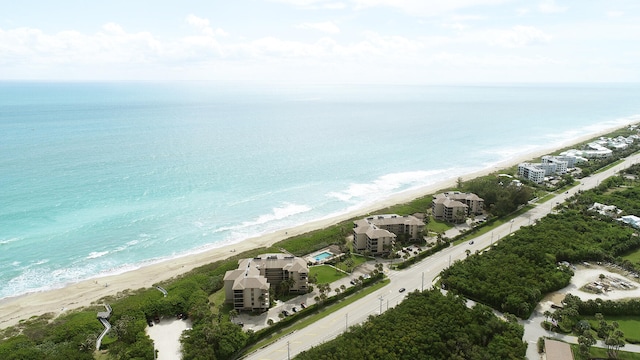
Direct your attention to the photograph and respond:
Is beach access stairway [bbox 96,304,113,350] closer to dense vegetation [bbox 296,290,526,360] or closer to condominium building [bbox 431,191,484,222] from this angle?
dense vegetation [bbox 296,290,526,360]

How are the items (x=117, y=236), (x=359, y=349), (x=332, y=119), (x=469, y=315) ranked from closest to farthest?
(x=359, y=349) < (x=469, y=315) < (x=117, y=236) < (x=332, y=119)

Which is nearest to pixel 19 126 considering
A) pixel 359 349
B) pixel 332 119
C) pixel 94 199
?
pixel 94 199

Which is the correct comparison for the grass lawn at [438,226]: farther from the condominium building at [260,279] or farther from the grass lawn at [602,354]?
the grass lawn at [602,354]

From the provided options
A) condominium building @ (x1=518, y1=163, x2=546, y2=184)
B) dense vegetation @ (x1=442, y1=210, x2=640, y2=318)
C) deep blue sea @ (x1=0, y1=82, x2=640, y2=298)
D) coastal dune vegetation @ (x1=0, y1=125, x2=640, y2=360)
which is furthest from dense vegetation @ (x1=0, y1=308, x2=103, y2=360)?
condominium building @ (x1=518, y1=163, x2=546, y2=184)

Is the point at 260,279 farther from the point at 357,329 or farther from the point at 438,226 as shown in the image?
the point at 438,226

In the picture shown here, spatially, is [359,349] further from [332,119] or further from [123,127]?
[332,119]
